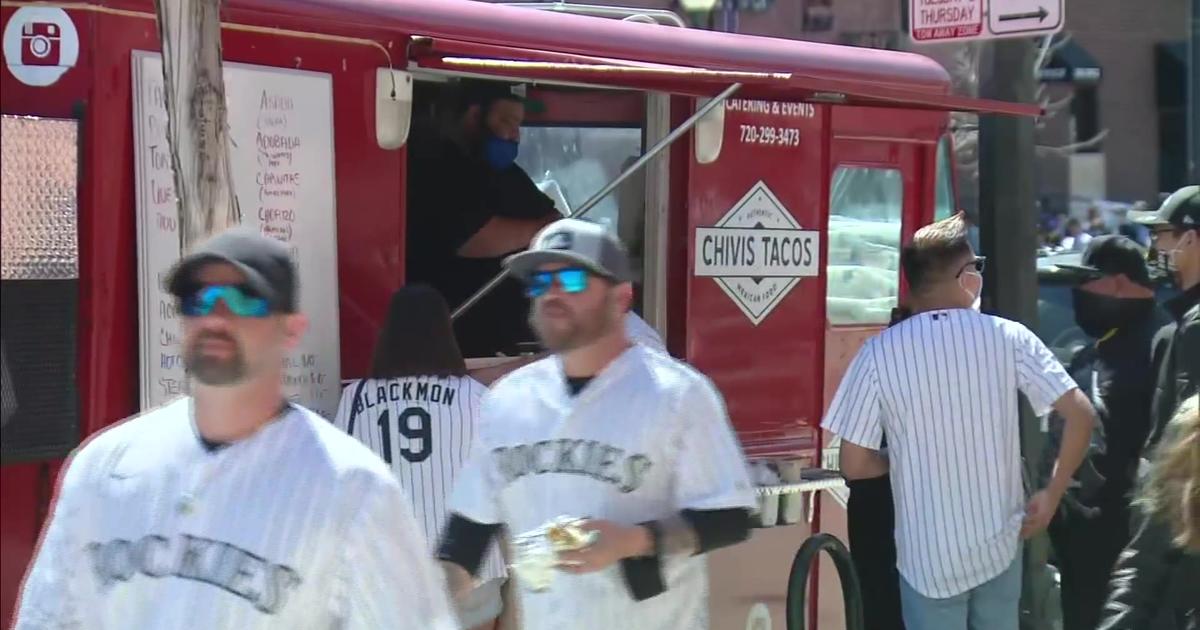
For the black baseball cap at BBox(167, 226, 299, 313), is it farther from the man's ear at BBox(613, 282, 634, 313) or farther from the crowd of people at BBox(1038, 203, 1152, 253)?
the crowd of people at BBox(1038, 203, 1152, 253)

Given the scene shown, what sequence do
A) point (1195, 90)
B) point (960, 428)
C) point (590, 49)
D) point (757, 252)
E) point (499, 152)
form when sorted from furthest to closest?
point (1195, 90), point (757, 252), point (499, 152), point (590, 49), point (960, 428)

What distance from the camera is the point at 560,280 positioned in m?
3.80

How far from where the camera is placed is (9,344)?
14.3 feet

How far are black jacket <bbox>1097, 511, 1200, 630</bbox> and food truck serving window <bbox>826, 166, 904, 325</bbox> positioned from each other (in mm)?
2889

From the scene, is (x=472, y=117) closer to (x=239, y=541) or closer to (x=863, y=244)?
(x=863, y=244)

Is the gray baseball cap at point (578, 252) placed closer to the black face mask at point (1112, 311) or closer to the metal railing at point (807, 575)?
the metal railing at point (807, 575)

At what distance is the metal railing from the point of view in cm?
598

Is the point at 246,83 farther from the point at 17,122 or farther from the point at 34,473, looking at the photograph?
the point at 34,473

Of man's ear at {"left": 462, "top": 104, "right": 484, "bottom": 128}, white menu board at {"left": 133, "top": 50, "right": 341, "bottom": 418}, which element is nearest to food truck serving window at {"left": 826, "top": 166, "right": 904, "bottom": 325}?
man's ear at {"left": 462, "top": 104, "right": 484, "bottom": 128}

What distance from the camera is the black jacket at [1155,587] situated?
4039mm

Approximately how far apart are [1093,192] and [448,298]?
27890 mm

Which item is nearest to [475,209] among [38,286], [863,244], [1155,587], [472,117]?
[472,117]

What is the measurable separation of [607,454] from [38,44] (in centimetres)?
187

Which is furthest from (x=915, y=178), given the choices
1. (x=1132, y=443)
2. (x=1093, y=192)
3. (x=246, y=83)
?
(x=1093, y=192)
